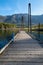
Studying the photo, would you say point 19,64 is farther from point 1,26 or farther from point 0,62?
point 1,26

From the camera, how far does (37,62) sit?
176 inches

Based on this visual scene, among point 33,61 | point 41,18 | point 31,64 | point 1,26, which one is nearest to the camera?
point 31,64

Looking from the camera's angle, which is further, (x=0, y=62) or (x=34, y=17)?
(x=34, y=17)

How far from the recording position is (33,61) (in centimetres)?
457

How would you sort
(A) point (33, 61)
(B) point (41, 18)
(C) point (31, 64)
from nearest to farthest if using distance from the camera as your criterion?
(C) point (31, 64) → (A) point (33, 61) → (B) point (41, 18)

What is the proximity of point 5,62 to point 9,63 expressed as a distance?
16 cm

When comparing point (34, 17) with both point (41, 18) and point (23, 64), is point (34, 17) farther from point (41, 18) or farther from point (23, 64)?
point (23, 64)

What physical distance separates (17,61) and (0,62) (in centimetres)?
46

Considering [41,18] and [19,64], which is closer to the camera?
[19,64]

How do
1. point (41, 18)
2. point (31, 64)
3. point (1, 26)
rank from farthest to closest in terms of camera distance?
point (41, 18), point (1, 26), point (31, 64)

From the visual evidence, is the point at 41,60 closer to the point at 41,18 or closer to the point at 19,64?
the point at 19,64

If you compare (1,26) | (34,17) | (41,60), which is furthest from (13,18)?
(41,60)

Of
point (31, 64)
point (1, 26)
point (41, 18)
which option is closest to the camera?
point (31, 64)

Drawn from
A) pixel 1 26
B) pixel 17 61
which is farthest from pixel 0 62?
pixel 1 26
